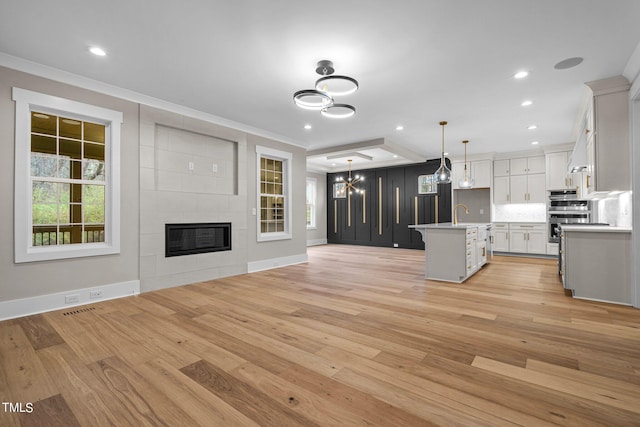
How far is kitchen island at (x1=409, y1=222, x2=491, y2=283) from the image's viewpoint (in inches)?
189

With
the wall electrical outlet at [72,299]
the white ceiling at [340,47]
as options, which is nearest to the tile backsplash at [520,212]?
the white ceiling at [340,47]

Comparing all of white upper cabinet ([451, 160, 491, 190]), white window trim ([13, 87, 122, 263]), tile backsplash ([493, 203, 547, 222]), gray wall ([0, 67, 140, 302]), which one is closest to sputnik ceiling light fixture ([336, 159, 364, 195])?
white upper cabinet ([451, 160, 491, 190])

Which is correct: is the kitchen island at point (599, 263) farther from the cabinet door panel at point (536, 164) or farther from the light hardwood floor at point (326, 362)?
the cabinet door panel at point (536, 164)

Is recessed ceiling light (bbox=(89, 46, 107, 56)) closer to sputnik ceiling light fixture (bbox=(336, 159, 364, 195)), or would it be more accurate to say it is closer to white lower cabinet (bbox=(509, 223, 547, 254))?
sputnik ceiling light fixture (bbox=(336, 159, 364, 195))

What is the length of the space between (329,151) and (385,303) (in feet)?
16.0

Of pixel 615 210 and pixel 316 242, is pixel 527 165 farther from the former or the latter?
pixel 316 242

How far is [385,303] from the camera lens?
3674mm

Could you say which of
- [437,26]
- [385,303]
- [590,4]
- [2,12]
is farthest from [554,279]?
[2,12]

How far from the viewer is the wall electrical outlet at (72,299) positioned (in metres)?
3.57

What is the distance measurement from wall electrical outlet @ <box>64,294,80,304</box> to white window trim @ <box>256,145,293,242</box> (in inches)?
115

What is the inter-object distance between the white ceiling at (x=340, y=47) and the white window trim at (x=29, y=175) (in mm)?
403

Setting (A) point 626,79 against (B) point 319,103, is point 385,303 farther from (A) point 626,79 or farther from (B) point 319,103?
(A) point 626,79

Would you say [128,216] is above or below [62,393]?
above

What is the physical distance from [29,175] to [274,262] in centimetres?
396
